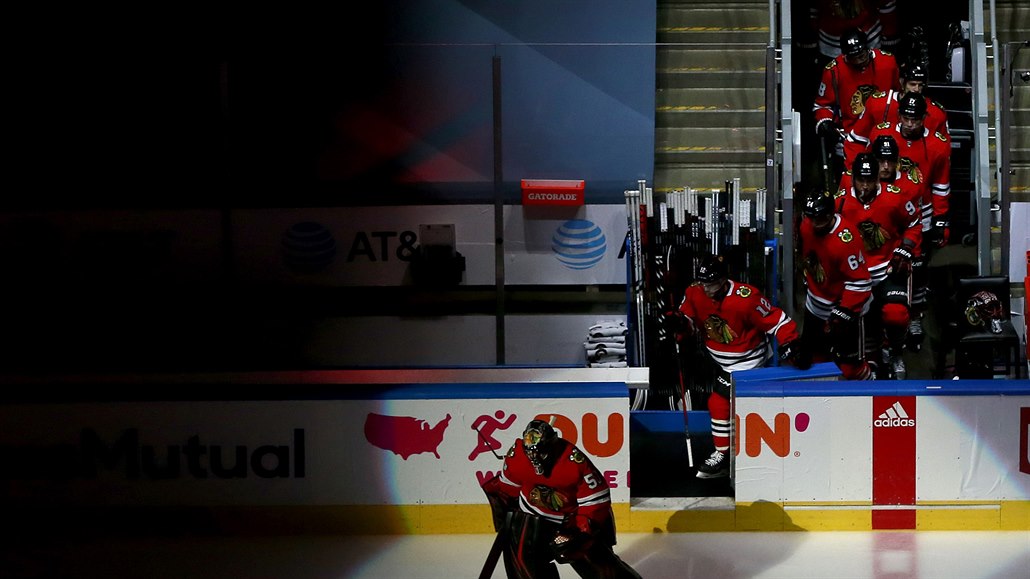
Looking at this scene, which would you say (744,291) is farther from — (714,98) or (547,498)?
(547,498)

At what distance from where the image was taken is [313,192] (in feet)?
33.8

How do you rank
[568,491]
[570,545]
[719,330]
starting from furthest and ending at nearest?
→ [719,330], [568,491], [570,545]

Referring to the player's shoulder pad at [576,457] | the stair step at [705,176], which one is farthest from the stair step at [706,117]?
the player's shoulder pad at [576,457]

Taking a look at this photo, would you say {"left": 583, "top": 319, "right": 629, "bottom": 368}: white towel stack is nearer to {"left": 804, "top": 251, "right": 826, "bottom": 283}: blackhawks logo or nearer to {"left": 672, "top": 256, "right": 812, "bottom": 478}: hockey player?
{"left": 672, "top": 256, "right": 812, "bottom": 478}: hockey player

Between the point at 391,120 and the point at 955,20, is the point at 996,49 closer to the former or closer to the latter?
the point at 955,20

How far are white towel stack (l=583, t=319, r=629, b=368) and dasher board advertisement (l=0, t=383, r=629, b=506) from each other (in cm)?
130

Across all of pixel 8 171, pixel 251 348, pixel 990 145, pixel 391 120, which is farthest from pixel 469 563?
pixel 990 145

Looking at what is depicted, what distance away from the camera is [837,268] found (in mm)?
9977

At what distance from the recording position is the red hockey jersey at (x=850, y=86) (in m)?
10.8

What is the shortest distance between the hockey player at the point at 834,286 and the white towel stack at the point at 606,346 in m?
1.41

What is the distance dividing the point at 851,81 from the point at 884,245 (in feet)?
4.92

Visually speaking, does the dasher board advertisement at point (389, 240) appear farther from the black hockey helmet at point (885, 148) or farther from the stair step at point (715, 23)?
the black hockey helmet at point (885, 148)

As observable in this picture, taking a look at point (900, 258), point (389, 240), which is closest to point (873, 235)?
point (900, 258)

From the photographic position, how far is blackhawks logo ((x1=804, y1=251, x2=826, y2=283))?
10.0 m
